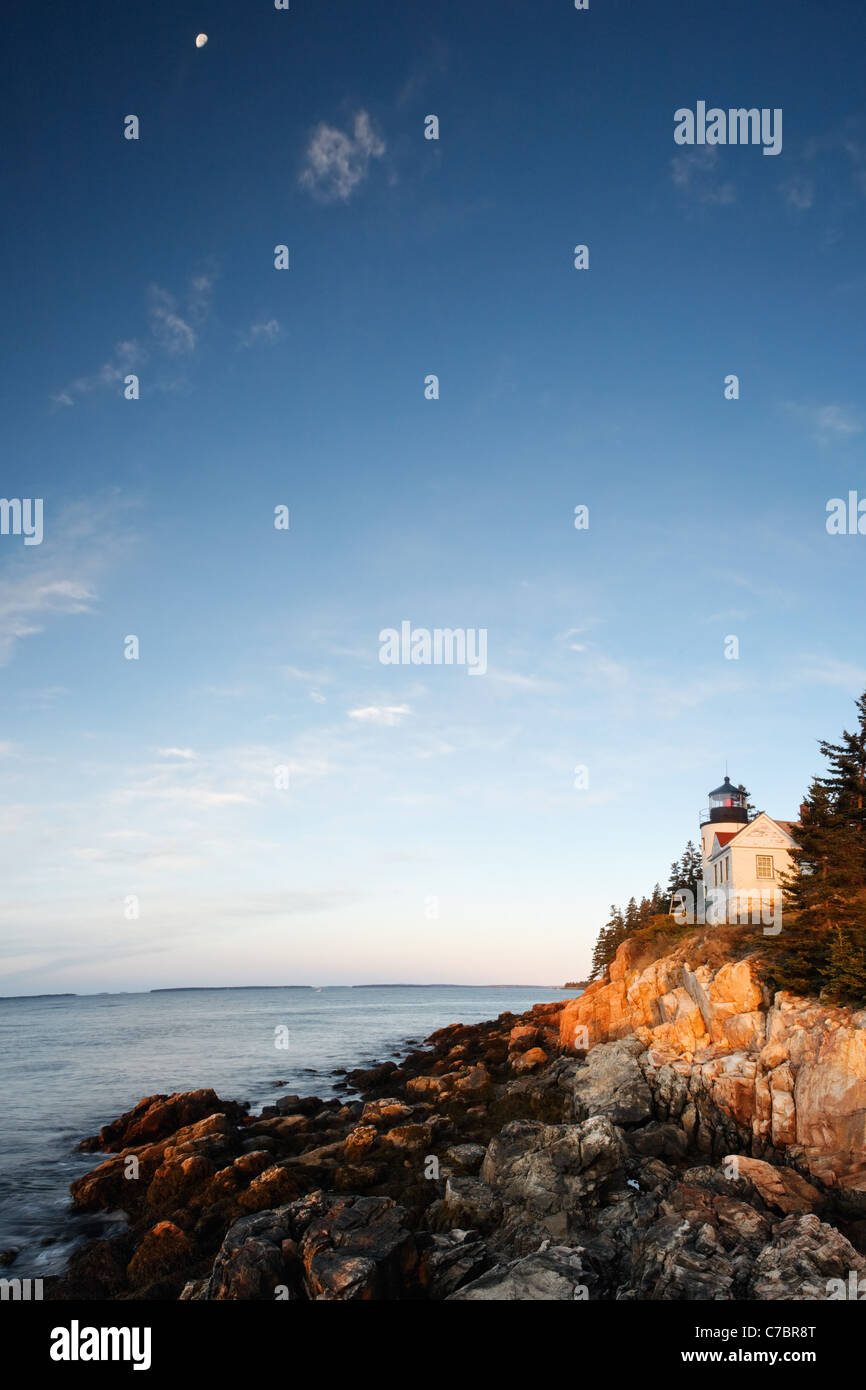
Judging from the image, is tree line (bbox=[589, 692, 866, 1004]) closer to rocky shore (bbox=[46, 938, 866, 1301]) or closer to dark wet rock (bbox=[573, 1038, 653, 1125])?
rocky shore (bbox=[46, 938, 866, 1301])

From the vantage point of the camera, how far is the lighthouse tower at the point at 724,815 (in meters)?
49.6

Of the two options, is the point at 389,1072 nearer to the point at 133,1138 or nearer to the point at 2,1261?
the point at 133,1138

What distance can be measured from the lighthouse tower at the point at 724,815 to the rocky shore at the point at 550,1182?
67.6ft

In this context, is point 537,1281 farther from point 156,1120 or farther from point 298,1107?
point 298,1107

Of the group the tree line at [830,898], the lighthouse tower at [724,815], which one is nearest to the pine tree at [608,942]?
the lighthouse tower at [724,815]

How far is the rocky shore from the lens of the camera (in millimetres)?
12969

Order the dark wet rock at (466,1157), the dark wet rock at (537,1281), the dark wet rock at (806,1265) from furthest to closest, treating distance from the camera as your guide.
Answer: the dark wet rock at (466,1157) → the dark wet rock at (537,1281) → the dark wet rock at (806,1265)

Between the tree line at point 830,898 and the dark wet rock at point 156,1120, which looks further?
the dark wet rock at point 156,1120

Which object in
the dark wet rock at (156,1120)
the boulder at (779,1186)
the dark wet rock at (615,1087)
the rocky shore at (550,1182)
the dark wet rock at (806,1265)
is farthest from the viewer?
the dark wet rock at (156,1120)

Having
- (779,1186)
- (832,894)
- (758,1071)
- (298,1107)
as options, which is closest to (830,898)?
(832,894)

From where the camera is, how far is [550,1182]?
1684 centimetres

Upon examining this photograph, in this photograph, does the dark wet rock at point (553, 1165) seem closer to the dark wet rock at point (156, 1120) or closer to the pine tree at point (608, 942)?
the dark wet rock at point (156, 1120)

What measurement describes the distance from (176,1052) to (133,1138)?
36.6m

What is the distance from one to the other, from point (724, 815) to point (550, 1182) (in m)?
38.8
